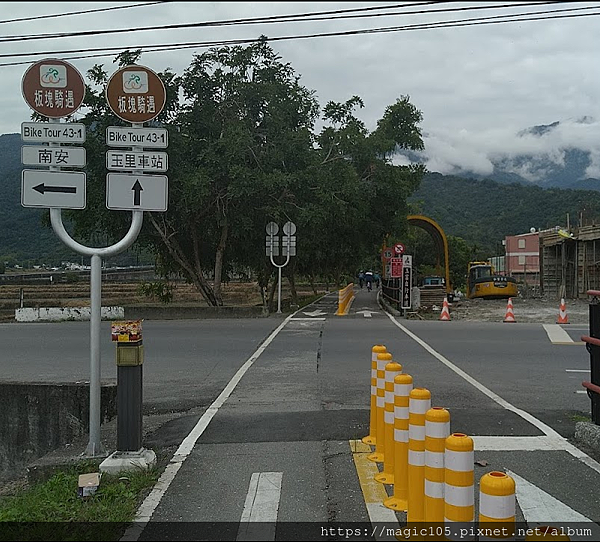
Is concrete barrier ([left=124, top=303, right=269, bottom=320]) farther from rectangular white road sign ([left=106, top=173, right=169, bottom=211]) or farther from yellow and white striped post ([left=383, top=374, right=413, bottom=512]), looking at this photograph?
yellow and white striped post ([left=383, top=374, right=413, bottom=512])

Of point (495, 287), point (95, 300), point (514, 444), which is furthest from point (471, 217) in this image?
point (95, 300)

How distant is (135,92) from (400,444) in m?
4.11

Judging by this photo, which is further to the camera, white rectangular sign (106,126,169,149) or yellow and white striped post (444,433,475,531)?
white rectangular sign (106,126,169,149)

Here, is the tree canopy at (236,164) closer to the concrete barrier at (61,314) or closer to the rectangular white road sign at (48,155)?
the concrete barrier at (61,314)

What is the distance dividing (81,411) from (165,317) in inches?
571

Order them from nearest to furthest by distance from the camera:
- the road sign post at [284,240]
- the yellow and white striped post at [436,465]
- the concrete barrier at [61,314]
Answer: the yellow and white striped post at [436,465] → the concrete barrier at [61,314] → the road sign post at [284,240]

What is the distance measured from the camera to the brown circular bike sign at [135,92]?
22.0 feet

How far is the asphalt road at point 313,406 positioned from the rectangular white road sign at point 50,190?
102 inches

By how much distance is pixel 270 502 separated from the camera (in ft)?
17.3

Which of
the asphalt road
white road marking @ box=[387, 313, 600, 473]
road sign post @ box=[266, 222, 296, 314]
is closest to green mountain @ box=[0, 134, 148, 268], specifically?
road sign post @ box=[266, 222, 296, 314]

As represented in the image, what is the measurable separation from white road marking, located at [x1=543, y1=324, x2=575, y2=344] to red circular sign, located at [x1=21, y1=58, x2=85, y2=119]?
41.4 feet

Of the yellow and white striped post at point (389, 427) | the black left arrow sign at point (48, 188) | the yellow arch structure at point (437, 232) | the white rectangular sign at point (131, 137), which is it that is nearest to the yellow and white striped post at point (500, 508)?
the yellow and white striped post at point (389, 427)

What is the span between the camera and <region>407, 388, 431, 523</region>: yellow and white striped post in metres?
4.57

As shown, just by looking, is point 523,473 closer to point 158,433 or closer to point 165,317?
point 158,433
